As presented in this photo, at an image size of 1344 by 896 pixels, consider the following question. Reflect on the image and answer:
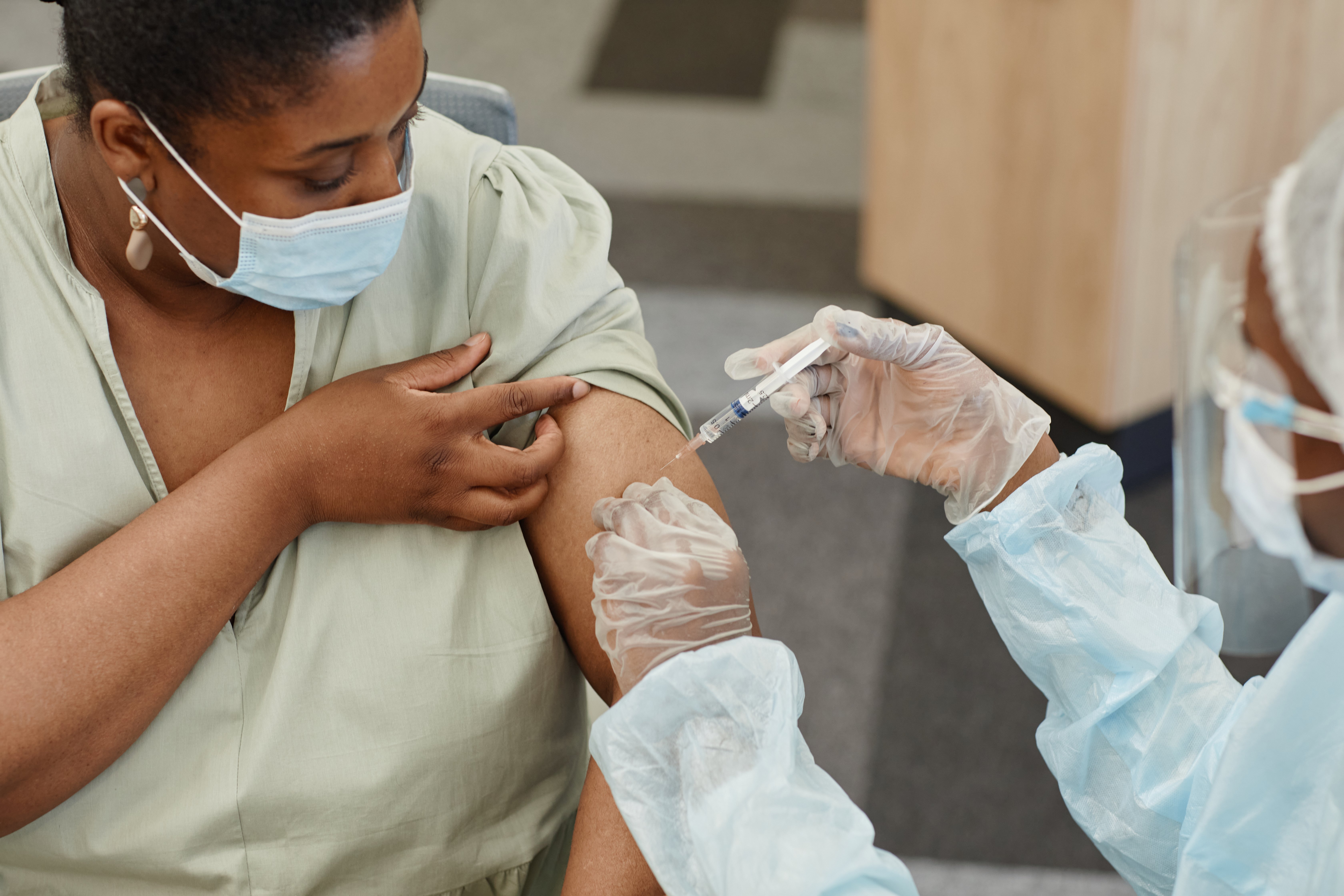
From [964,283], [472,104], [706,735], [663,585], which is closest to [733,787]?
[706,735]

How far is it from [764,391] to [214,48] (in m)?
0.52

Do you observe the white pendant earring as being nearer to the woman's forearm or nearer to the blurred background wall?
the woman's forearm

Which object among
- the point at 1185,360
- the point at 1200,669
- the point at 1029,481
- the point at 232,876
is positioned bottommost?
the point at 232,876

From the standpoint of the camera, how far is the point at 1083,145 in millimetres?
2443

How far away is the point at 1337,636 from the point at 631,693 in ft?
1.85

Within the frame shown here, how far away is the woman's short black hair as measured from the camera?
896mm

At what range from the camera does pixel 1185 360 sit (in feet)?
2.92

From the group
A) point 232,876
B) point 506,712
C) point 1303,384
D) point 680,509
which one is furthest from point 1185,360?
point 232,876

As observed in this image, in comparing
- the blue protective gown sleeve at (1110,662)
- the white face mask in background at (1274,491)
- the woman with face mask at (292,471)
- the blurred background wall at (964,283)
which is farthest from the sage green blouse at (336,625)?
the blurred background wall at (964,283)

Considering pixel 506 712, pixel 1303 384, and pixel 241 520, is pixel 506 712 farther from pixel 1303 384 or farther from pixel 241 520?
pixel 1303 384

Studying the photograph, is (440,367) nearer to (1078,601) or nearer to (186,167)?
(186,167)

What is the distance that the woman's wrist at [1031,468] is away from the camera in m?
1.16

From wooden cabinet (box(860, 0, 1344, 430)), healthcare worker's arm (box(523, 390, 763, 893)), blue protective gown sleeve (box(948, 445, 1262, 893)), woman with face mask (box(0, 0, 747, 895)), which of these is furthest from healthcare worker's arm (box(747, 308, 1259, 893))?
wooden cabinet (box(860, 0, 1344, 430))

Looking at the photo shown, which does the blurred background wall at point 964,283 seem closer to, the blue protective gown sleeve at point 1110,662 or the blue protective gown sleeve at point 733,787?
the blue protective gown sleeve at point 1110,662
